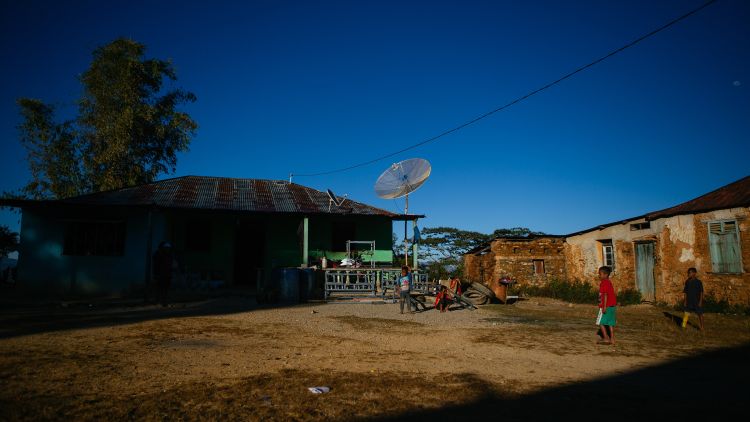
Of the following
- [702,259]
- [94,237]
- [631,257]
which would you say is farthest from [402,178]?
[94,237]

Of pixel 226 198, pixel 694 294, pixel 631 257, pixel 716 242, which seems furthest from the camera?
pixel 226 198

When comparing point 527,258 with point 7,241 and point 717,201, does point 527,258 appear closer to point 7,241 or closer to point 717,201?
point 717,201

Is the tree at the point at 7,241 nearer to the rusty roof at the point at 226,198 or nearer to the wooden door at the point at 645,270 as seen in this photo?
the rusty roof at the point at 226,198

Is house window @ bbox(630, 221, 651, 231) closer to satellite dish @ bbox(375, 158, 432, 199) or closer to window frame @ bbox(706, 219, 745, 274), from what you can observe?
window frame @ bbox(706, 219, 745, 274)

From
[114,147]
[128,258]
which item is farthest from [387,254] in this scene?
[114,147]

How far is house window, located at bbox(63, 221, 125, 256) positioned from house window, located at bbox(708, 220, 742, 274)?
61.5ft

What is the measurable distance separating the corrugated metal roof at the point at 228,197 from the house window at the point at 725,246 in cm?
1004

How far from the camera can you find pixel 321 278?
14.2 m

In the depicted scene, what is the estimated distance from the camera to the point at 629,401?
3705 millimetres

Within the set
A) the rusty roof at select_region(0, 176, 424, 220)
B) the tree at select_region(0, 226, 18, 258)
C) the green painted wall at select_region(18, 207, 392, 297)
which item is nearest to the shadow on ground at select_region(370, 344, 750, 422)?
the rusty roof at select_region(0, 176, 424, 220)

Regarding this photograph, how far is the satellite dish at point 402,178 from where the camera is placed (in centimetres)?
1478

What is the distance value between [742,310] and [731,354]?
696 centimetres

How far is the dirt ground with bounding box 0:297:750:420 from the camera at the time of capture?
3.40m

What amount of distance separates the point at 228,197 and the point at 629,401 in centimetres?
1503
